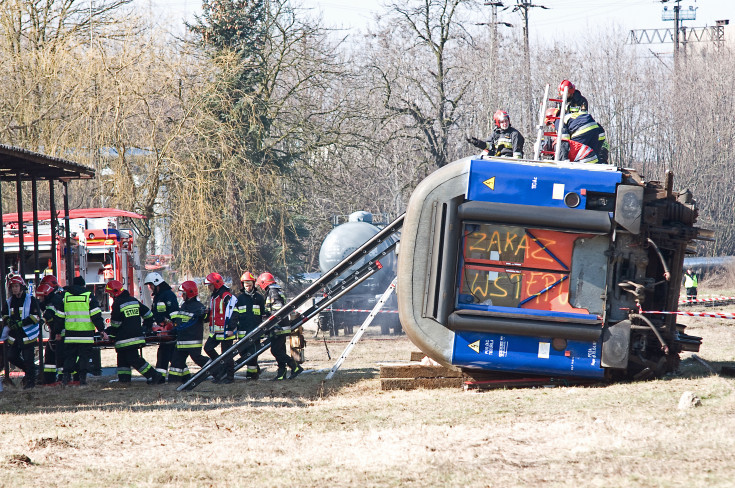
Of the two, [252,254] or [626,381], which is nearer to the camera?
[626,381]

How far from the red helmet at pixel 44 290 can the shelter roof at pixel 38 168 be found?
1843 mm

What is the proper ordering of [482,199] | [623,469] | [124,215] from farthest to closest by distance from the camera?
[124,215] < [482,199] < [623,469]

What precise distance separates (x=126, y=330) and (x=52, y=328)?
122 centimetres

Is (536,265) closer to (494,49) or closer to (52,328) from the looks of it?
(52,328)

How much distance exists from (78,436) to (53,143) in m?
12.9

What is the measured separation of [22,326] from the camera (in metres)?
12.3

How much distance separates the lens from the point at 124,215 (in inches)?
741

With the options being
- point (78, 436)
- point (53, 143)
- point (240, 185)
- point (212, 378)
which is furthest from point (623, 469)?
point (240, 185)

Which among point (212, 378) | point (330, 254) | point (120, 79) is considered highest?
point (120, 79)

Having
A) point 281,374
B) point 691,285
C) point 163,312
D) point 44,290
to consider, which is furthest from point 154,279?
point 691,285

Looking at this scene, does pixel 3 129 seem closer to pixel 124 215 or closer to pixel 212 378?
pixel 124 215

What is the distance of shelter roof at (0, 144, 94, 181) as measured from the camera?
12.3 m

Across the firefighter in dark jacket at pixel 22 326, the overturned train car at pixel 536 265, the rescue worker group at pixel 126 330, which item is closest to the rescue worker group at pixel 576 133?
the overturned train car at pixel 536 265

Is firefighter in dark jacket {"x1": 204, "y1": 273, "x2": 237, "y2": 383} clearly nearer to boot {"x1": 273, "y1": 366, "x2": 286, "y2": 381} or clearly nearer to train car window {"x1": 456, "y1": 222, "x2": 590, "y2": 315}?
boot {"x1": 273, "y1": 366, "x2": 286, "y2": 381}
